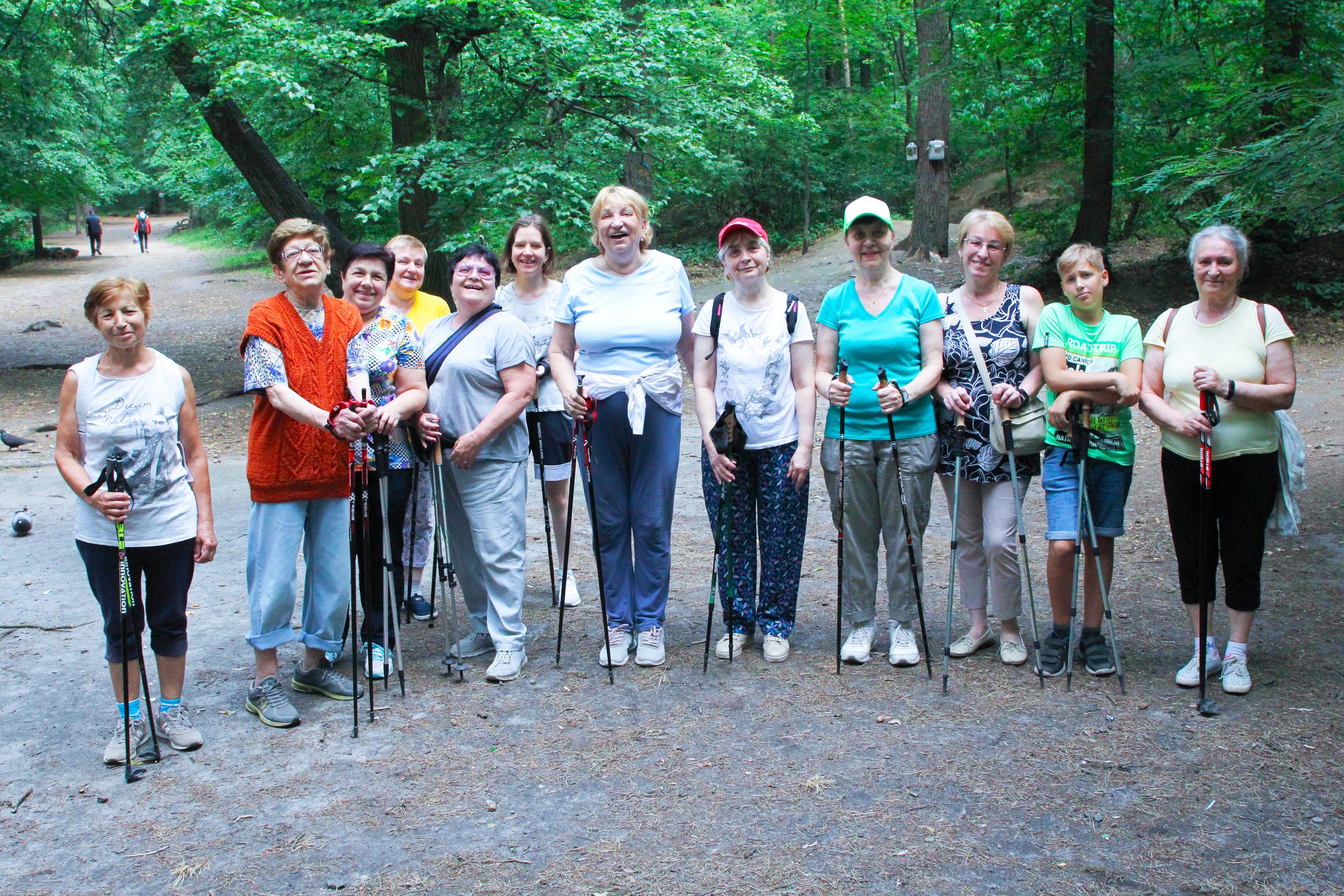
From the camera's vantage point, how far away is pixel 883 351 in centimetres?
436

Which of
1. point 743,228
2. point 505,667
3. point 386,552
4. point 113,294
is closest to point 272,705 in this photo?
point 386,552

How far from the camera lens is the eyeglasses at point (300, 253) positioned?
407cm

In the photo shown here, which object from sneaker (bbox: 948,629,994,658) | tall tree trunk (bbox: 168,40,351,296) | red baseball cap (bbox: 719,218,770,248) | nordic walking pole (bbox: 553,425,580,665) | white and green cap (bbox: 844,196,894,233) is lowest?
sneaker (bbox: 948,629,994,658)

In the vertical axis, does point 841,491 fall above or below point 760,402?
below

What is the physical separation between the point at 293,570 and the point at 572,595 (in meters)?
1.82

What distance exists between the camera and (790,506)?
4.54m

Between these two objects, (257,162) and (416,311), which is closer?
(416,311)

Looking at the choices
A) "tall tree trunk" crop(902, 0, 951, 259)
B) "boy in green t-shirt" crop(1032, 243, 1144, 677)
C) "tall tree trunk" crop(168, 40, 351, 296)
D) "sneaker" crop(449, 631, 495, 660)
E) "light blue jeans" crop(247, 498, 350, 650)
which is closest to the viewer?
"light blue jeans" crop(247, 498, 350, 650)

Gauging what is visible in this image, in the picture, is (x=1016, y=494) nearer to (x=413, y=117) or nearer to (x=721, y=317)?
(x=721, y=317)

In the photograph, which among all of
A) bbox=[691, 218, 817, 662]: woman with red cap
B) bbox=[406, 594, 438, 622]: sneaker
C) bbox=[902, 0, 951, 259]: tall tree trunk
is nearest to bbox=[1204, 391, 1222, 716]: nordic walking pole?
bbox=[691, 218, 817, 662]: woman with red cap

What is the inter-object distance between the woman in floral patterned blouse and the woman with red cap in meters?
1.23

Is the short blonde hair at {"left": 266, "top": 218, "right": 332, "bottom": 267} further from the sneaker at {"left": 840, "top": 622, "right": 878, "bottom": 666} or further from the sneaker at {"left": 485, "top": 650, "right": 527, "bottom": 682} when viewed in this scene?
the sneaker at {"left": 840, "top": 622, "right": 878, "bottom": 666}

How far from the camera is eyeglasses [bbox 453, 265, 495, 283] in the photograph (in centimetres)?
458

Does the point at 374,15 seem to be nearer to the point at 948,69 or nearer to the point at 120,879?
the point at 948,69
